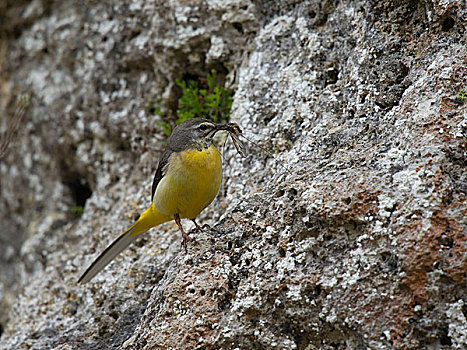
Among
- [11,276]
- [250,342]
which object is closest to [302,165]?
[250,342]

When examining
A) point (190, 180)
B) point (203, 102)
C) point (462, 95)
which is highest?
point (203, 102)

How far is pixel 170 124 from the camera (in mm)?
6035

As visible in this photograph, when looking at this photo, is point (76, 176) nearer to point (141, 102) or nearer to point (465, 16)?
point (141, 102)

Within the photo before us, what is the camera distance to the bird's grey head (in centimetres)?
455

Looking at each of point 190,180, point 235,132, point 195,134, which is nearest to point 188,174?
point 190,180

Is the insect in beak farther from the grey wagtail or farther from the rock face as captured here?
the rock face

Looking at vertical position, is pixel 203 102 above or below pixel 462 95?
above

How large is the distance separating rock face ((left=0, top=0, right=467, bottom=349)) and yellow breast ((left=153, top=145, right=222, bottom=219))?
1.05ft

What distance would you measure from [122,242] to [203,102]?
6.17 ft

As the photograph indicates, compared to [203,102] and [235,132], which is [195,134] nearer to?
[235,132]

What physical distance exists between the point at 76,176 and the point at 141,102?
1585mm

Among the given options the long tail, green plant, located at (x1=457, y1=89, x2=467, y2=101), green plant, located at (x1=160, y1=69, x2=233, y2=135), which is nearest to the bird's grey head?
the long tail

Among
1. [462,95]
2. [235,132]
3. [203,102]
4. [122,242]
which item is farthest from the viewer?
[203,102]

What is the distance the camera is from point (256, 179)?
15.6 feet
